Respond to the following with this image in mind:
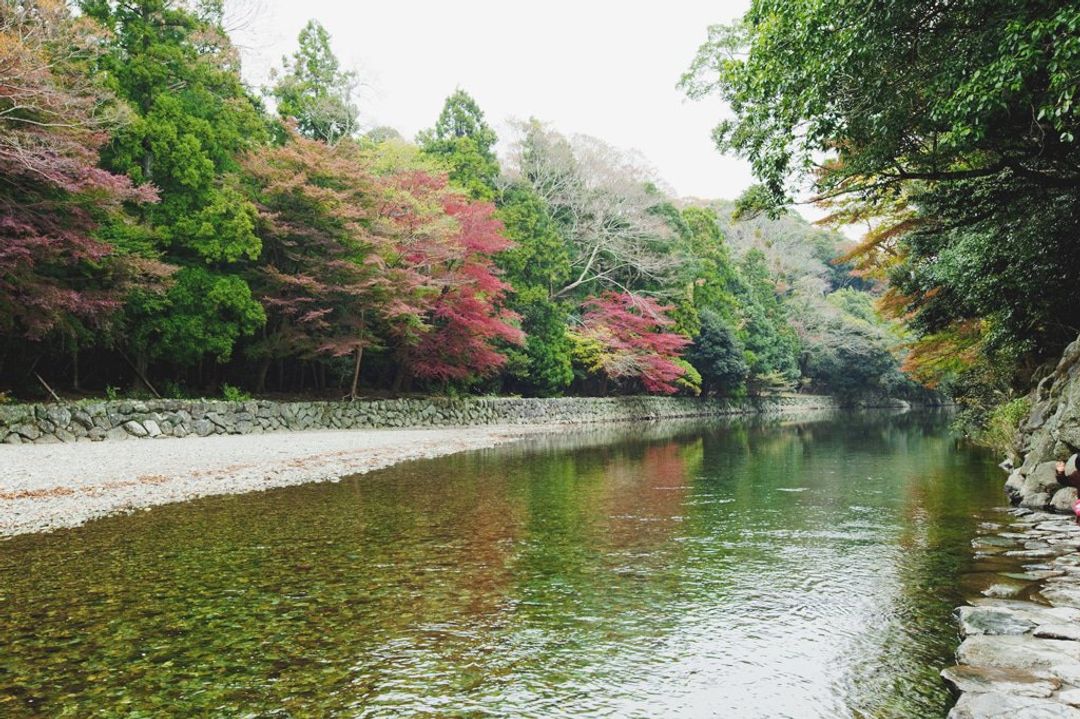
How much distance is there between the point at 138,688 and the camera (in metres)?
3.01

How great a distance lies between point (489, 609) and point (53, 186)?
12.7m

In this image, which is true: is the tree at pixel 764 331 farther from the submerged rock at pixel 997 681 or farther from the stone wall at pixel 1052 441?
the submerged rock at pixel 997 681

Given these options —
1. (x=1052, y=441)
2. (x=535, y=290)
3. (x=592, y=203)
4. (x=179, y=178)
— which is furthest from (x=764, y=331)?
Answer: (x=1052, y=441)

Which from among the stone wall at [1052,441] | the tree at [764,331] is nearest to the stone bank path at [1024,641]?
the stone wall at [1052,441]

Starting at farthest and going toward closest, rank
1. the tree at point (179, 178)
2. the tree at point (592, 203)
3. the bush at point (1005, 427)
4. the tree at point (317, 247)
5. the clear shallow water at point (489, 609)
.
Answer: the tree at point (592, 203) < the tree at point (317, 247) < the tree at point (179, 178) < the bush at point (1005, 427) < the clear shallow water at point (489, 609)

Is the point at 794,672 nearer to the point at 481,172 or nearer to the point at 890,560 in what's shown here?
the point at 890,560

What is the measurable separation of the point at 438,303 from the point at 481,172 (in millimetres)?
8571

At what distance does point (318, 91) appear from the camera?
77.8 feet

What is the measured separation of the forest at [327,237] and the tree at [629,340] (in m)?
0.10

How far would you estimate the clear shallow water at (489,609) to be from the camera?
2.97 metres

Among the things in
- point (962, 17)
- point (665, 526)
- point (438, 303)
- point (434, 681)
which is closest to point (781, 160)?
point (962, 17)

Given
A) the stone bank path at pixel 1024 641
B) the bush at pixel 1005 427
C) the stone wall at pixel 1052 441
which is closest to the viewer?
the stone bank path at pixel 1024 641

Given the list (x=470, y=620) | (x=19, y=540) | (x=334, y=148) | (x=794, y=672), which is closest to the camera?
(x=794, y=672)

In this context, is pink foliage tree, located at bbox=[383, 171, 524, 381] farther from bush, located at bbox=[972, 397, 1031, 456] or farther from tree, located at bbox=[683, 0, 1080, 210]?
bush, located at bbox=[972, 397, 1031, 456]
